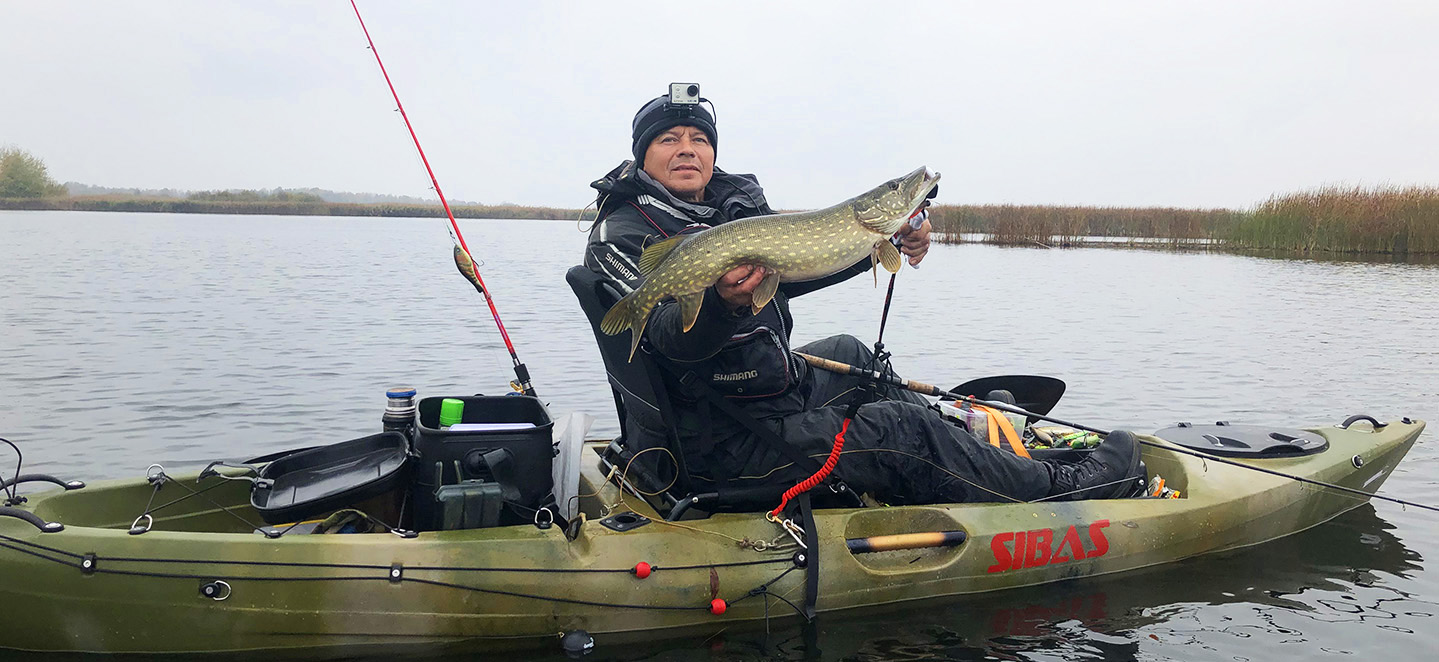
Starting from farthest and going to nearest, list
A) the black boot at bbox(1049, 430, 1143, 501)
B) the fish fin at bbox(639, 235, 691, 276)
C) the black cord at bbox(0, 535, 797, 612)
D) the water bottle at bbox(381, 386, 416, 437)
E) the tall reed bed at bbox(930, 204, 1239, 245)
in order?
the tall reed bed at bbox(930, 204, 1239, 245), the black boot at bbox(1049, 430, 1143, 501), the water bottle at bbox(381, 386, 416, 437), the fish fin at bbox(639, 235, 691, 276), the black cord at bbox(0, 535, 797, 612)

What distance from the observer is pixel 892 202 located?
10.8 ft

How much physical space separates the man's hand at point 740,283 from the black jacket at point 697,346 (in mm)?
131

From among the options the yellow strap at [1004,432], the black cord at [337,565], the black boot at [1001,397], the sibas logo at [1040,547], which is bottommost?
the sibas logo at [1040,547]

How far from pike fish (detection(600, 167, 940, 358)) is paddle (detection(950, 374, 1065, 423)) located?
8.09 feet

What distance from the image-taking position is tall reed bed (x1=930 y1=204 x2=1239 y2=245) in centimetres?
2853

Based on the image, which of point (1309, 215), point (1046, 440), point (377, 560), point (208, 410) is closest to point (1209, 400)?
point (1046, 440)

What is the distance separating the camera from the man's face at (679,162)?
4.02m

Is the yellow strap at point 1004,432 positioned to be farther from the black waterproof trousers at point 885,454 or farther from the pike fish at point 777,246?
the pike fish at point 777,246

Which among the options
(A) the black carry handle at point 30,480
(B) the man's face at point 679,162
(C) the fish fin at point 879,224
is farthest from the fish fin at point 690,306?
(A) the black carry handle at point 30,480

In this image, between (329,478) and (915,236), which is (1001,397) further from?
(329,478)

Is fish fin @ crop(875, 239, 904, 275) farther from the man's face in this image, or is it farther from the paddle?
the paddle

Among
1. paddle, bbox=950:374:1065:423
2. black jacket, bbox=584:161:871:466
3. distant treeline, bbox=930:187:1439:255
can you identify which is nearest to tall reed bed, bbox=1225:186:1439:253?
distant treeline, bbox=930:187:1439:255

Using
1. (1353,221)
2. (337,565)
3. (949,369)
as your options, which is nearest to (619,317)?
(337,565)

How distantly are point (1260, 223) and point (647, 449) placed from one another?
25968 millimetres
